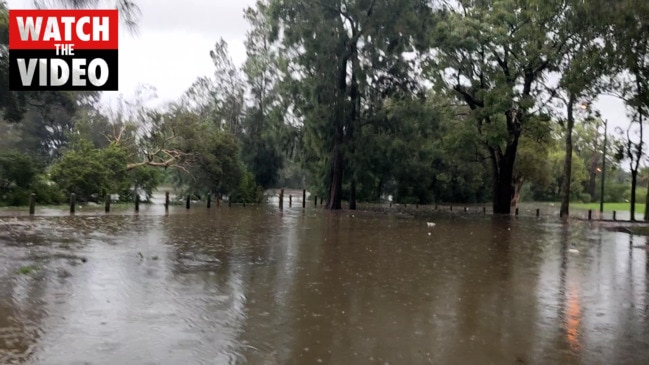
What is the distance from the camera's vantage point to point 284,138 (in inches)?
1344

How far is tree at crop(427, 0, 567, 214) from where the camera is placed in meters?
26.9

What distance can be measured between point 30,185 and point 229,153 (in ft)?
41.8

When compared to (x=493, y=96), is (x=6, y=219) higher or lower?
lower

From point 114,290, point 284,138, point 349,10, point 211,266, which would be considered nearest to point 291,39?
point 349,10

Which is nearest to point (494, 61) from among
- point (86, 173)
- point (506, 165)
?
point (506, 165)

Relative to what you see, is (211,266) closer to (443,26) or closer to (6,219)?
(6,219)

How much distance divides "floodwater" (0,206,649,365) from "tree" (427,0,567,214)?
15.3 meters

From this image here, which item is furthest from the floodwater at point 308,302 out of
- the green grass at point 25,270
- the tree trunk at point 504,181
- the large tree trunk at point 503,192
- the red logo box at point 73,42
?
the large tree trunk at point 503,192

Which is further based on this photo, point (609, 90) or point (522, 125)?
point (522, 125)

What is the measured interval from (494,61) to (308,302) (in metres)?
25.4

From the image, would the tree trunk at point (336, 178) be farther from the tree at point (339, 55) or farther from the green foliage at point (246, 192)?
the green foliage at point (246, 192)

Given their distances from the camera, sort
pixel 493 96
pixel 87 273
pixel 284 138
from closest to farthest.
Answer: pixel 87 273
pixel 493 96
pixel 284 138

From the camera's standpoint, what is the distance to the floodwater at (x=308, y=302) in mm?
5289

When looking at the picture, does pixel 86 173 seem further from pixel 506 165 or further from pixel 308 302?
pixel 506 165
